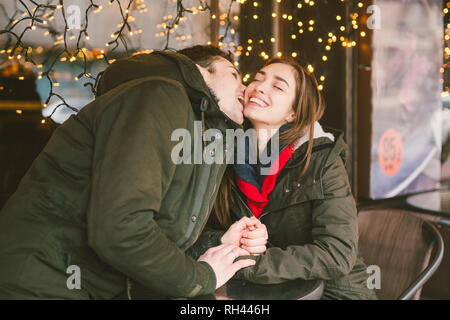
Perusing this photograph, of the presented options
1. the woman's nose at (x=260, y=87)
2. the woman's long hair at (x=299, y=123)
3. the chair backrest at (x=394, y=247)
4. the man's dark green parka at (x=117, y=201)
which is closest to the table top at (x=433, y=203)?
the chair backrest at (x=394, y=247)

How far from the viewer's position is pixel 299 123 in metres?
2.04

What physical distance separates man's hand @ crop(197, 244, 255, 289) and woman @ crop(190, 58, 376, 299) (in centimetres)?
6

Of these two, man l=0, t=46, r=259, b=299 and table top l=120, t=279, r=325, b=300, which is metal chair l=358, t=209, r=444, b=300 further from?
man l=0, t=46, r=259, b=299

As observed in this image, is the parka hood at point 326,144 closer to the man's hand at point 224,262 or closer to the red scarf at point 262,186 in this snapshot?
the red scarf at point 262,186

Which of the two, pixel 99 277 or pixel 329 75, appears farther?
pixel 329 75

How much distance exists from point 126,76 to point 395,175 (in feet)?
8.59

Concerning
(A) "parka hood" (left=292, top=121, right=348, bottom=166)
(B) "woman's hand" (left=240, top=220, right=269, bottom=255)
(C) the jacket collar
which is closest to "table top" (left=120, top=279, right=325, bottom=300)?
(B) "woman's hand" (left=240, top=220, right=269, bottom=255)

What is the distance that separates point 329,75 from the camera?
3105 millimetres

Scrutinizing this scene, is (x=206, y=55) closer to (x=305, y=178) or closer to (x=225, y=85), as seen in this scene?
(x=225, y=85)

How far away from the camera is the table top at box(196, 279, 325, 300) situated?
1.37m

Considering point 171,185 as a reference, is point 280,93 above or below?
above

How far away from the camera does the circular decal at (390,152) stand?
10.7 feet

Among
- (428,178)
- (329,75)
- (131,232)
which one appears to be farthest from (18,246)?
(428,178)

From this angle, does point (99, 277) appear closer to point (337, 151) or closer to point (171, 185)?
point (171, 185)
